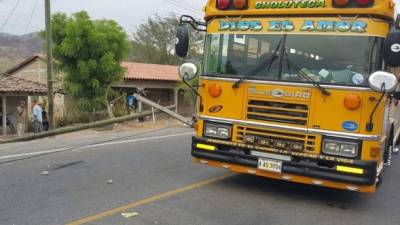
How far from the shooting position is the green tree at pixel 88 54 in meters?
24.3

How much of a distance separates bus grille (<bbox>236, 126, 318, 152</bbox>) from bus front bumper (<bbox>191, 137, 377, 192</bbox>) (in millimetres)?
156

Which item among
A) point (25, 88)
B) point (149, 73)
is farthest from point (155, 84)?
point (25, 88)

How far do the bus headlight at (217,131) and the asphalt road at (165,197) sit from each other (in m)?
0.86

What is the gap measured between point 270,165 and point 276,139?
1.21 feet

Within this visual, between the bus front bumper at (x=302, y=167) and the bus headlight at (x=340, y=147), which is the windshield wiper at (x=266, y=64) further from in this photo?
the bus headlight at (x=340, y=147)

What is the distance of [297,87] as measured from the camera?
652cm

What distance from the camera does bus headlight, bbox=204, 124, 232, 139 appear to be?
700 centimetres

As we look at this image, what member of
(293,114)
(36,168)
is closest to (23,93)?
(36,168)

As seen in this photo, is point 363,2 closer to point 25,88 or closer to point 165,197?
point 165,197

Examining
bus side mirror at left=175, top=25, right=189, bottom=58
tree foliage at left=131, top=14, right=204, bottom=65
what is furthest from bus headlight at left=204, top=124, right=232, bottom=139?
tree foliage at left=131, top=14, right=204, bottom=65

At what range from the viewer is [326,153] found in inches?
250

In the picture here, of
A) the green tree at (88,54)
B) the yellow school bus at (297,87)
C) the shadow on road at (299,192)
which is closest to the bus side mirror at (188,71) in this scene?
the yellow school bus at (297,87)

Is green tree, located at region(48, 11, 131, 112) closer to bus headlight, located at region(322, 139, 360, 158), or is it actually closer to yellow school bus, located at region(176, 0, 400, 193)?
yellow school bus, located at region(176, 0, 400, 193)

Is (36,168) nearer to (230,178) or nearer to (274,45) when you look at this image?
(230,178)
